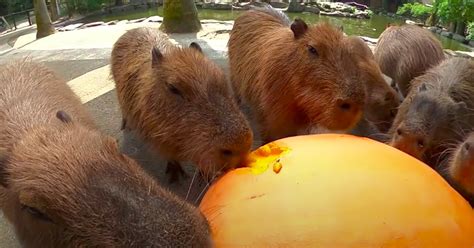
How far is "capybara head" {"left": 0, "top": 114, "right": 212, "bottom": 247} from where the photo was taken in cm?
150

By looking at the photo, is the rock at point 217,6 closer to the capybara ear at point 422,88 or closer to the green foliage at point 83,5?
the green foliage at point 83,5

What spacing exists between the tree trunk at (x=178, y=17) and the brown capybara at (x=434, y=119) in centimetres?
937

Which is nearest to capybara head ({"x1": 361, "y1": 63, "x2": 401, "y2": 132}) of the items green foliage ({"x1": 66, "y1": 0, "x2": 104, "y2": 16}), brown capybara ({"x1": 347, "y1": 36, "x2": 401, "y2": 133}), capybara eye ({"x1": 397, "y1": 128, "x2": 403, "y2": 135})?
brown capybara ({"x1": 347, "y1": 36, "x2": 401, "y2": 133})

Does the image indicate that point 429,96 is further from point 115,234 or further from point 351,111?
point 115,234

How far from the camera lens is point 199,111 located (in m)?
2.43

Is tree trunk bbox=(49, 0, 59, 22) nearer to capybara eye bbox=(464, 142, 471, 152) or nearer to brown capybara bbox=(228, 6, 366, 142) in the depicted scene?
brown capybara bbox=(228, 6, 366, 142)

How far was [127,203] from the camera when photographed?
1.55 m

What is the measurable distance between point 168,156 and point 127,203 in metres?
1.34

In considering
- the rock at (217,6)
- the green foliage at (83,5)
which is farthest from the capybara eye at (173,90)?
the green foliage at (83,5)

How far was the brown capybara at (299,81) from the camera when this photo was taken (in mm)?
2598

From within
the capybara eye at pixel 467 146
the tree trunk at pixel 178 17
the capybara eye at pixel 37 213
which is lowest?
the tree trunk at pixel 178 17

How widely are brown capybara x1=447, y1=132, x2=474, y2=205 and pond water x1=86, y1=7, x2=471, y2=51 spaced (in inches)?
470

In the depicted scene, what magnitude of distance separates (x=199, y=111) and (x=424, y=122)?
1267 mm

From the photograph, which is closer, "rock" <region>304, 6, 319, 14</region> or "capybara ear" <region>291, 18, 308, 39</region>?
"capybara ear" <region>291, 18, 308, 39</region>
